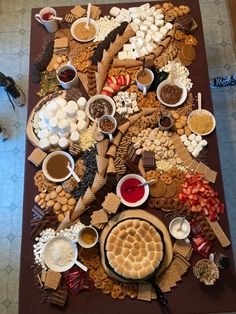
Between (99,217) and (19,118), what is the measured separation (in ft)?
5.04

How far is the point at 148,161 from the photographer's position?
2381 millimetres

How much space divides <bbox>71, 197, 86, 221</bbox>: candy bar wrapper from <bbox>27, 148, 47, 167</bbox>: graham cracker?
351mm

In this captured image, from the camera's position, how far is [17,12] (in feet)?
12.4

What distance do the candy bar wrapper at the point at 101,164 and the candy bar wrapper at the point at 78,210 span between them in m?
0.20

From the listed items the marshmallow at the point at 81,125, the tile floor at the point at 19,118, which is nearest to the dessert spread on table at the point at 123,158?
the marshmallow at the point at 81,125

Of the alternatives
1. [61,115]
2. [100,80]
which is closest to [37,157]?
[61,115]

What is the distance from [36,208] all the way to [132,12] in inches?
56.8

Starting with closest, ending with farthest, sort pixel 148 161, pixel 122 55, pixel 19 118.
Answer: pixel 148 161, pixel 122 55, pixel 19 118

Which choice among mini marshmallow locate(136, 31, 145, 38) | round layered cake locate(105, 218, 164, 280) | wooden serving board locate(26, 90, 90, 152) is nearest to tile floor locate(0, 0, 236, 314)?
wooden serving board locate(26, 90, 90, 152)

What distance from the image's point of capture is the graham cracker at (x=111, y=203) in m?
2.27

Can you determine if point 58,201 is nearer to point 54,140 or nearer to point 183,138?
point 54,140

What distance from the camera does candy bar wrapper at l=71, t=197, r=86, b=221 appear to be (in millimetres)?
2303

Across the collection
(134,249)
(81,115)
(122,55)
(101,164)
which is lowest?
(134,249)

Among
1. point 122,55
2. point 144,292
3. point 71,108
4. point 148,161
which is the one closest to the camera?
point 144,292
